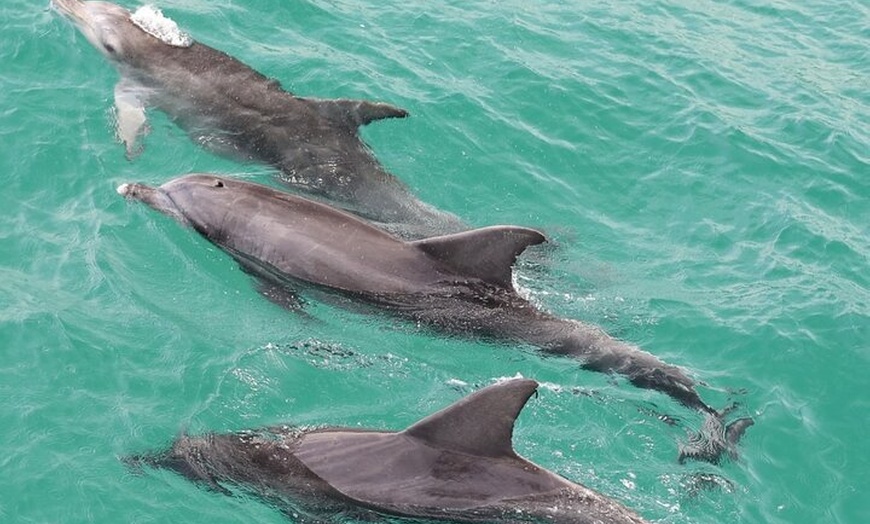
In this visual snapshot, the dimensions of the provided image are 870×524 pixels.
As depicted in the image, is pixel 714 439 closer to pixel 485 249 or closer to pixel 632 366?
pixel 632 366

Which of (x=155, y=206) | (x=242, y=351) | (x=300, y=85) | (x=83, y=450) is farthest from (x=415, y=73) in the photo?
(x=83, y=450)

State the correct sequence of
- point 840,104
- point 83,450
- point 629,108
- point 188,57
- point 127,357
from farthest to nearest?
point 840,104, point 629,108, point 188,57, point 127,357, point 83,450

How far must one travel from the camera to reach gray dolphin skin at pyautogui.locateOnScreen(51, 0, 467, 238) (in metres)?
14.2

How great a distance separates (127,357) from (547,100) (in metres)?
9.09

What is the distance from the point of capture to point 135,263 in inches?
515

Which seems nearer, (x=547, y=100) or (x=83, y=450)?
(x=83, y=450)

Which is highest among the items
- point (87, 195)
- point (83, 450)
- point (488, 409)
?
point (488, 409)

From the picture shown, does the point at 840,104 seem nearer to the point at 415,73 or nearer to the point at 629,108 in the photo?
the point at 629,108

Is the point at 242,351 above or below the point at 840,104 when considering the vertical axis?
below

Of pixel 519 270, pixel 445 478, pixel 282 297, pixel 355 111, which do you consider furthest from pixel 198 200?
pixel 445 478

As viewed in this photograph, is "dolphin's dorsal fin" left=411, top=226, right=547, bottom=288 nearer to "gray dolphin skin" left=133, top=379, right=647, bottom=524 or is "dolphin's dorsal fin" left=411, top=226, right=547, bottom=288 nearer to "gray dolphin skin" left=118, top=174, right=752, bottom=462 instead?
"gray dolphin skin" left=118, top=174, right=752, bottom=462

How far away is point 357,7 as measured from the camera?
2006 cm

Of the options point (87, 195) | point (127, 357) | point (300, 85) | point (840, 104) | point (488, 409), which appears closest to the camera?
point (488, 409)

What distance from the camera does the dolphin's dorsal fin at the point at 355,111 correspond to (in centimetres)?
1458
